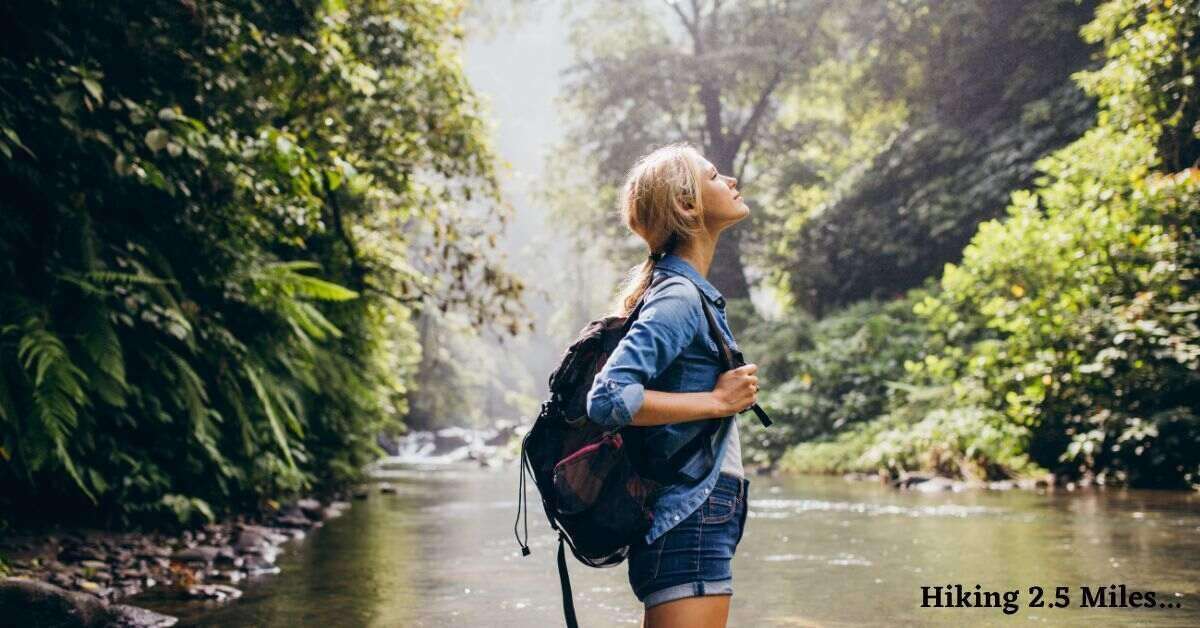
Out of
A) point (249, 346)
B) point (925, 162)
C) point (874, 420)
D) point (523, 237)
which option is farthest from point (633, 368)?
point (523, 237)

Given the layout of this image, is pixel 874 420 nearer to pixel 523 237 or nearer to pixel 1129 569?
pixel 1129 569

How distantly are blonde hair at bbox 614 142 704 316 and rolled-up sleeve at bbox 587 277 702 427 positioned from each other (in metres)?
0.17

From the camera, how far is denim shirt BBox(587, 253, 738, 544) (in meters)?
2.26

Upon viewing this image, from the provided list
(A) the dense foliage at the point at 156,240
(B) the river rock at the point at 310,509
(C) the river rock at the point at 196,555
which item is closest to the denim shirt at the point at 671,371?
(A) the dense foliage at the point at 156,240

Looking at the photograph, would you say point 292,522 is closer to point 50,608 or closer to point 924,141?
point 50,608

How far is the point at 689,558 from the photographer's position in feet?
7.77

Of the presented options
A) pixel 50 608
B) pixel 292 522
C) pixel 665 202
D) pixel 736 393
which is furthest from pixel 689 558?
pixel 292 522

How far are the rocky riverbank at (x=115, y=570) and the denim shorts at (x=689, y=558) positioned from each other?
287cm

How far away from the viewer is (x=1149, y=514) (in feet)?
26.2

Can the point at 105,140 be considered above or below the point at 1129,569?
above

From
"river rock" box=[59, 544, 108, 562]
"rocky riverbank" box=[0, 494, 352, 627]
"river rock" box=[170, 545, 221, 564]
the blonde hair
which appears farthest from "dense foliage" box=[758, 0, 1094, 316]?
the blonde hair

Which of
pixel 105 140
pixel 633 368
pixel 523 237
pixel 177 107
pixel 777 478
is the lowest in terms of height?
pixel 777 478

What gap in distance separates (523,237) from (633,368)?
347 ft

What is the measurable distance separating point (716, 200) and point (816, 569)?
166 inches
